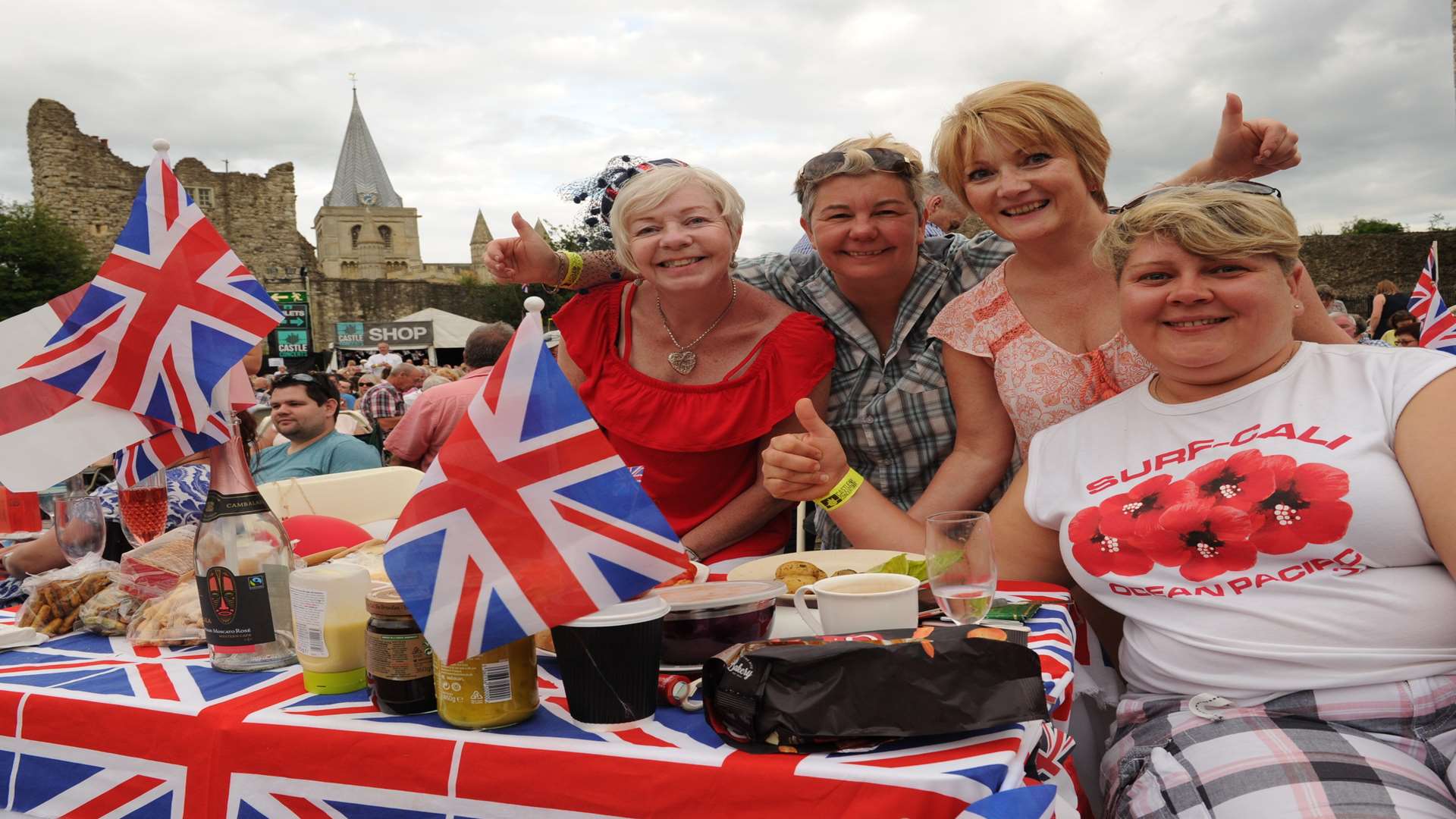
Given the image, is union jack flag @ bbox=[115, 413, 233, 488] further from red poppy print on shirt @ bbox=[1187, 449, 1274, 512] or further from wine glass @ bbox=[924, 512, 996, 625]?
red poppy print on shirt @ bbox=[1187, 449, 1274, 512]

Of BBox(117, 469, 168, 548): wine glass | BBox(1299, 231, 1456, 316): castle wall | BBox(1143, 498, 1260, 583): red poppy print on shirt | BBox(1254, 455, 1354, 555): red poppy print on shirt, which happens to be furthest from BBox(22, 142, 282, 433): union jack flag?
BBox(1299, 231, 1456, 316): castle wall

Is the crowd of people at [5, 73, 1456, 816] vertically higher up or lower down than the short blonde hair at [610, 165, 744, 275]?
lower down

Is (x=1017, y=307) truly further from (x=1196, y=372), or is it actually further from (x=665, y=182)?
(x=665, y=182)

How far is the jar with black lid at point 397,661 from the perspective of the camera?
1159 mm

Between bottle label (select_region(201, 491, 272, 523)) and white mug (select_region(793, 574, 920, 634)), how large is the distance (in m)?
0.87

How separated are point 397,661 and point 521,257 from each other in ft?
5.25

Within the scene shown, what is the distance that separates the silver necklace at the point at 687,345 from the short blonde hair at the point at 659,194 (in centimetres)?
21

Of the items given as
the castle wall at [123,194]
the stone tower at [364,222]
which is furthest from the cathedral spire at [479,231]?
the castle wall at [123,194]

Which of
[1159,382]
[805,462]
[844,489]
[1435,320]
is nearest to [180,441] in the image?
[805,462]

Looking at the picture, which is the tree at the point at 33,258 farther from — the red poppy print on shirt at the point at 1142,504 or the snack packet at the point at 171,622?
the red poppy print on shirt at the point at 1142,504

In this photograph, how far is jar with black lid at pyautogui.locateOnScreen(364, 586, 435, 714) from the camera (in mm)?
1159

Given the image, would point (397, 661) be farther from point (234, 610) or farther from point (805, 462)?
point (805, 462)

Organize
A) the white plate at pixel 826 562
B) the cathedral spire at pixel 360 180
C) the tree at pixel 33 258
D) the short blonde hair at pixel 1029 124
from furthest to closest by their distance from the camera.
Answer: the cathedral spire at pixel 360 180, the tree at pixel 33 258, the short blonde hair at pixel 1029 124, the white plate at pixel 826 562

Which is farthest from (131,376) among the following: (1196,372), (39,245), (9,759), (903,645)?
(39,245)
